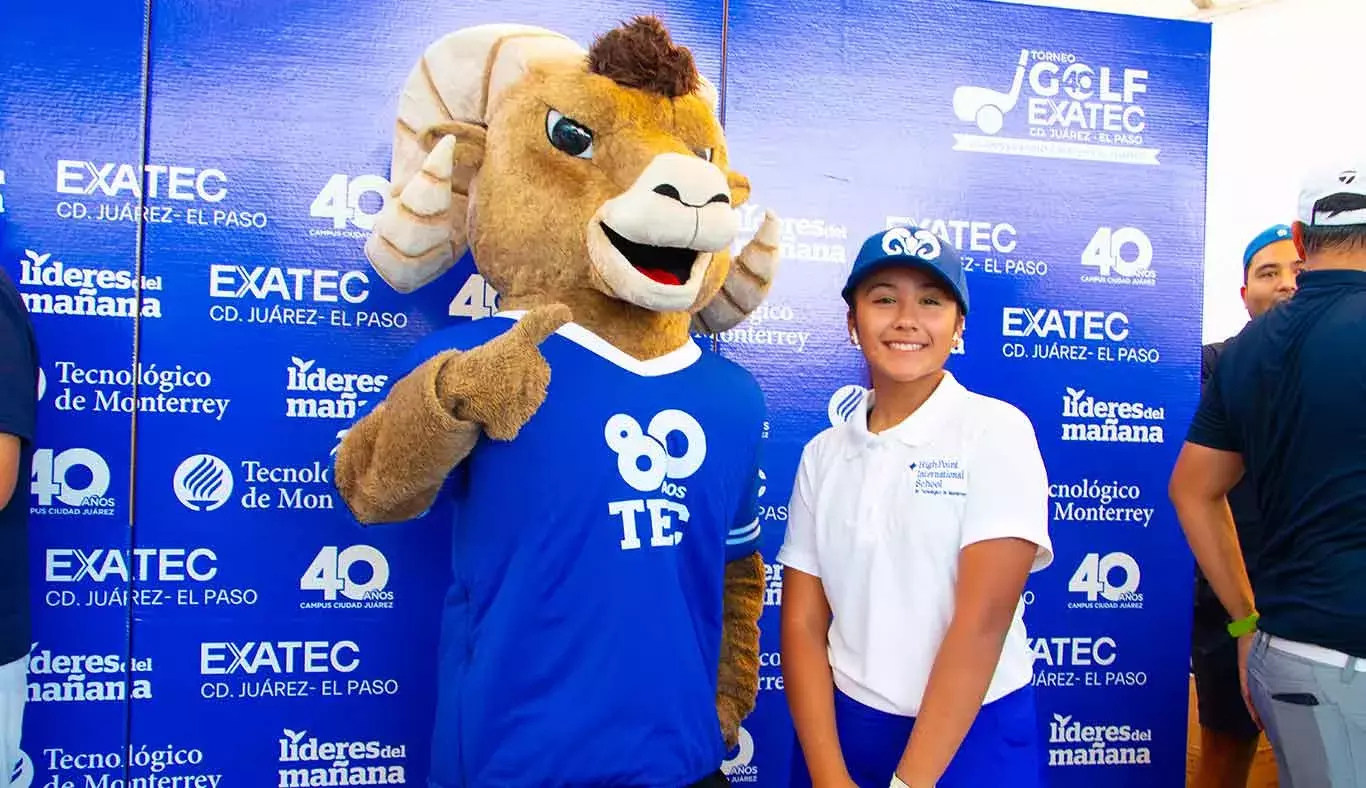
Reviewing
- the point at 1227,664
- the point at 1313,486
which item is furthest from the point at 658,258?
the point at 1227,664

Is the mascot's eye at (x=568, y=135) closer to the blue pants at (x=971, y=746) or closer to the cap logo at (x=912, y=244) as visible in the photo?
the cap logo at (x=912, y=244)

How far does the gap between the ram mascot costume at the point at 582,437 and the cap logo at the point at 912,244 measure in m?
0.25

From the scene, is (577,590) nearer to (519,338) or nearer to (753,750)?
(519,338)

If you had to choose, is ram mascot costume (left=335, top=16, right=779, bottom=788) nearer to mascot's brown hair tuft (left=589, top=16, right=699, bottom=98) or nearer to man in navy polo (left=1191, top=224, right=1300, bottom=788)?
mascot's brown hair tuft (left=589, top=16, right=699, bottom=98)

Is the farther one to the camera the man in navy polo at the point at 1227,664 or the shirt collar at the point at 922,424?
the man in navy polo at the point at 1227,664

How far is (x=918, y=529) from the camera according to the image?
1459 mm

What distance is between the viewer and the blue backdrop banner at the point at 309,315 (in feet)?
6.78

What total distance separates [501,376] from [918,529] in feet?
2.12

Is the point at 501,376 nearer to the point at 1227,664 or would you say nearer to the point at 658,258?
the point at 658,258

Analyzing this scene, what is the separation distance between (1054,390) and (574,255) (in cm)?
147

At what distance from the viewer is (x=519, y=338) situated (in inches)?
54.7

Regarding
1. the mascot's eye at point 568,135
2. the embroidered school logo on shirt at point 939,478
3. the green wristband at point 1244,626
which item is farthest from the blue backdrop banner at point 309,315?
the embroidered school logo on shirt at point 939,478

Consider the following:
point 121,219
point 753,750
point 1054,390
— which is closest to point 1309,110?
point 1054,390

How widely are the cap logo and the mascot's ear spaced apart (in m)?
0.62
